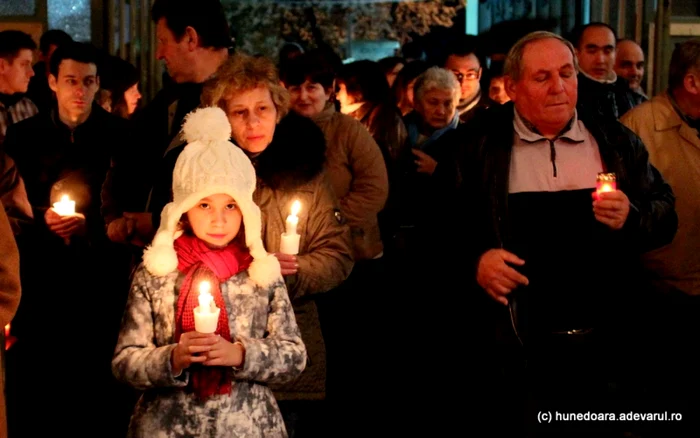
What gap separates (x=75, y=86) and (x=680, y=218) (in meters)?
3.99

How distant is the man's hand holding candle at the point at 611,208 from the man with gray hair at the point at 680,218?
151 centimetres

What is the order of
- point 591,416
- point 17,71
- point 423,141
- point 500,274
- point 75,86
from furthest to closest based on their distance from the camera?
point 423,141 → point 17,71 → point 75,86 → point 591,416 → point 500,274

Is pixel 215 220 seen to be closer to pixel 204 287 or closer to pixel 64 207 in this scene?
pixel 204 287

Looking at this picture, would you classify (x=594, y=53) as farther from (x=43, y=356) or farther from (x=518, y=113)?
(x=43, y=356)

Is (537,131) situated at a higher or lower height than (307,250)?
higher

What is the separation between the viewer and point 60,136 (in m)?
7.72

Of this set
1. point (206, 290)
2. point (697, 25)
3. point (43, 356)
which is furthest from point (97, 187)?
point (697, 25)

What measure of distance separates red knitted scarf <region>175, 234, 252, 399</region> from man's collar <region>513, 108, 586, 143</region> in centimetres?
146

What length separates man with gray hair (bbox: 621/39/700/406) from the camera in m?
6.28

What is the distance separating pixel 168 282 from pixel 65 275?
3165mm

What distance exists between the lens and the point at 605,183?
15.6 ft

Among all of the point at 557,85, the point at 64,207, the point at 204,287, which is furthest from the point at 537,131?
the point at 64,207

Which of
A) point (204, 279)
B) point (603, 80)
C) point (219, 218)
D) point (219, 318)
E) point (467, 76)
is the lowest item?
point (219, 318)

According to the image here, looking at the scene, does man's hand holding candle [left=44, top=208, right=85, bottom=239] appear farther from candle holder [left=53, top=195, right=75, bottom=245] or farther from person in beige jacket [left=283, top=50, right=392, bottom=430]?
person in beige jacket [left=283, top=50, right=392, bottom=430]
